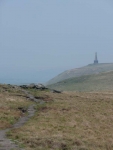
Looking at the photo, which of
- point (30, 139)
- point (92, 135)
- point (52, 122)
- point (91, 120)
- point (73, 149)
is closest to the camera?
point (73, 149)

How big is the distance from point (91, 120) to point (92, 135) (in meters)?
8.62

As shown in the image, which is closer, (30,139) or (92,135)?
(30,139)

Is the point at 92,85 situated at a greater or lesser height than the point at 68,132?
greater

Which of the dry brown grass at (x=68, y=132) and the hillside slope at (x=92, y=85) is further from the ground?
the hillside slope at (x=92, y=85)

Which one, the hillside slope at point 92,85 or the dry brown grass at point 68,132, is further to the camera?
the hillside slope at point 92,85

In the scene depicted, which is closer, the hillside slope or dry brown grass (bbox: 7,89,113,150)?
dry brown grass (bbox: 7,89,113,150)

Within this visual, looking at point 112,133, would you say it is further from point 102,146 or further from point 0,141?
point 0,141

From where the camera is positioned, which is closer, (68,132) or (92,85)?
(68,132)

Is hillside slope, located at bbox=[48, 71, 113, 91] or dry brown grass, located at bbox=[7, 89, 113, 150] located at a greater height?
hillside slope, located at bbox=[48, 71, 113, 91]

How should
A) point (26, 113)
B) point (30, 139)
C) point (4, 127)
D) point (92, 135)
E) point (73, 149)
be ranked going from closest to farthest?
point (73, 149), point (30, 139), point (92, 135), point (4, 127), point (26, 113)

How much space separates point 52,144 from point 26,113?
56.6 ft

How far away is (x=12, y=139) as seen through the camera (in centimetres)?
2016

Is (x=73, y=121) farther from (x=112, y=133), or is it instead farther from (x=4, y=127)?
(x=4, y=127)

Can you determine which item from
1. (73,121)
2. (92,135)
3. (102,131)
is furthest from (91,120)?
(92,135)
